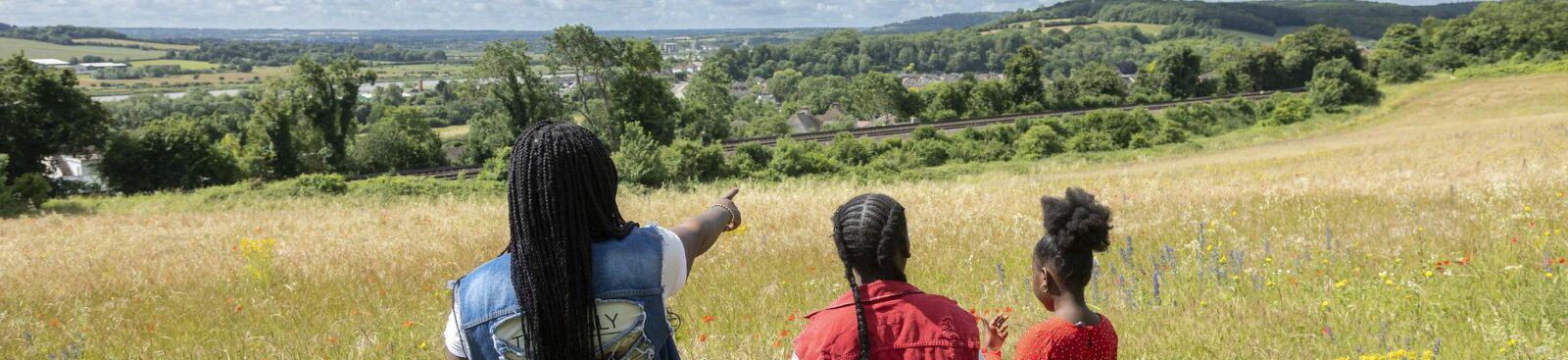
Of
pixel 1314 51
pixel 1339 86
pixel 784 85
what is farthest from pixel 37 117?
pixel 784 85

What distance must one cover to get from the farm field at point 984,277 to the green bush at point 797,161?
21.5 metres

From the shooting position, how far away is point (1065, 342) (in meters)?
2.62

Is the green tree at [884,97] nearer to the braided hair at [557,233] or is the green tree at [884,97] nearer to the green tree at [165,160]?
the green tree at [165,160]

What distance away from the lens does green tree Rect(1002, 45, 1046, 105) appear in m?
52.2

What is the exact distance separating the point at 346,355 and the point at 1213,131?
42721 mm

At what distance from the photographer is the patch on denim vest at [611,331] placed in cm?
199

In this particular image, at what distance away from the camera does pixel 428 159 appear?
44.0m

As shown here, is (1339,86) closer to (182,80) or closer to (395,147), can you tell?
(395,147)

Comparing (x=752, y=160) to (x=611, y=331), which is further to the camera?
(x=752, y=160)

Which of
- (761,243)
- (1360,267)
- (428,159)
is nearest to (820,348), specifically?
(1360,267)

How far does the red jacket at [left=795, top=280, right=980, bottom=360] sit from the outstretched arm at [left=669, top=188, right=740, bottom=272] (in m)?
0.40

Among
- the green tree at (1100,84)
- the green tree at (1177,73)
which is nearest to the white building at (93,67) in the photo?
the green tree at (1100,84)

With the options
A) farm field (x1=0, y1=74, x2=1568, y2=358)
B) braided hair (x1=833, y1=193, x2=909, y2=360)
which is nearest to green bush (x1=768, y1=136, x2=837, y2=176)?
farm field (x1=0, y1=74, x2=1568, y2=358)

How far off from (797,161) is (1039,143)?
10.6 m
